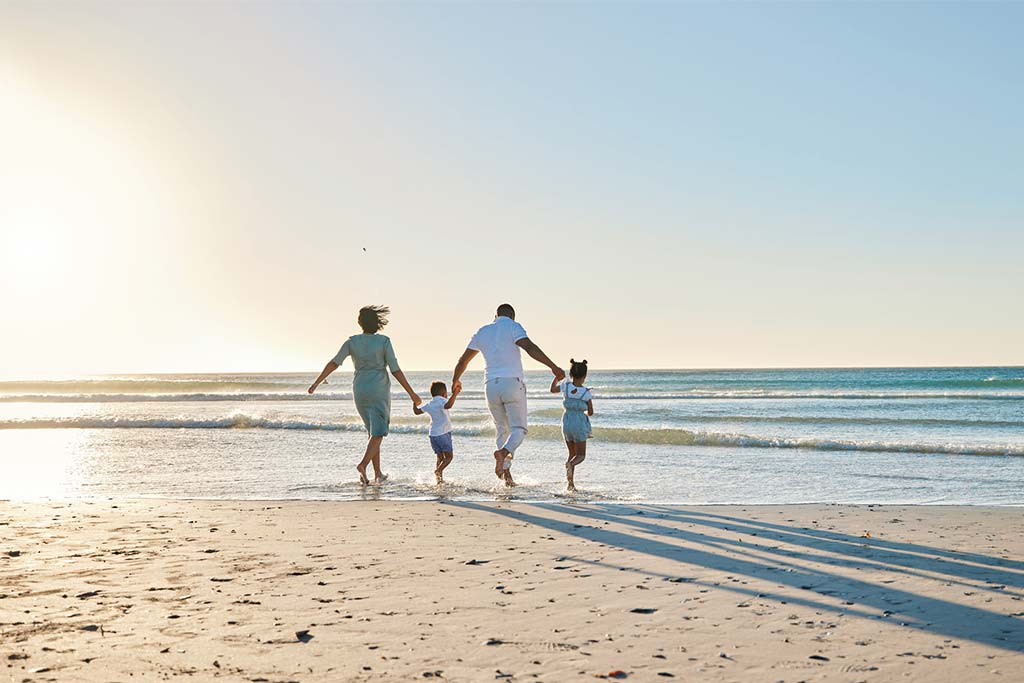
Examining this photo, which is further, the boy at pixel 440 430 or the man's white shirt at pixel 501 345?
the boy at pixel 440 430

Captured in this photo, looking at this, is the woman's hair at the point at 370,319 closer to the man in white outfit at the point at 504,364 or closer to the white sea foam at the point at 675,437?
the man in white outfit at the point at 504,364

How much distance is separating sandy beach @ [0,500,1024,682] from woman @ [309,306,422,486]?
2.43 metres

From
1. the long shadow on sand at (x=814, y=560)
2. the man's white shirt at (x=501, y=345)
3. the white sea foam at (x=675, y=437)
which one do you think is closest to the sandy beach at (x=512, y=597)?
the long shadow on sand at (x=814, y=560)

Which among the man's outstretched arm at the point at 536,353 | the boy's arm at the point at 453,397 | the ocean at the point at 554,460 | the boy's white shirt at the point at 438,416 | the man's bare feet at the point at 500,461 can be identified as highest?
the man's outstretched arm at the point at 536,353

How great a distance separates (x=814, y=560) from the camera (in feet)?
18.0

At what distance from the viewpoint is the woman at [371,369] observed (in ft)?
31.4

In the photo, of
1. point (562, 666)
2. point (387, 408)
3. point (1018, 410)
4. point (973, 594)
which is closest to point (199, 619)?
point (562, 666)

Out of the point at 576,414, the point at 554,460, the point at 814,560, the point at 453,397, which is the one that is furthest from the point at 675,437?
the point at 814,560

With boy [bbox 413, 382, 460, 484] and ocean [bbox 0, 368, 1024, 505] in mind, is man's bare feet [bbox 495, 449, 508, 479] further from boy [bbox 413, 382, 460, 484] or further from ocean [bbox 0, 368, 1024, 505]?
boy [bbox 413, 382, 460, 484]

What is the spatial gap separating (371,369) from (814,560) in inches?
221

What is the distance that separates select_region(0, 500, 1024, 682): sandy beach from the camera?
3521 millimetres

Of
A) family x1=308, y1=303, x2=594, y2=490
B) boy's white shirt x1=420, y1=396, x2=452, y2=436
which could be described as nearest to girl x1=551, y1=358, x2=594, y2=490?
family x1=308, y1=303, x2=594, y2=490

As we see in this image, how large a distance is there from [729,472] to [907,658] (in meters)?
7.53

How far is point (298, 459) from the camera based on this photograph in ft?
42.0
